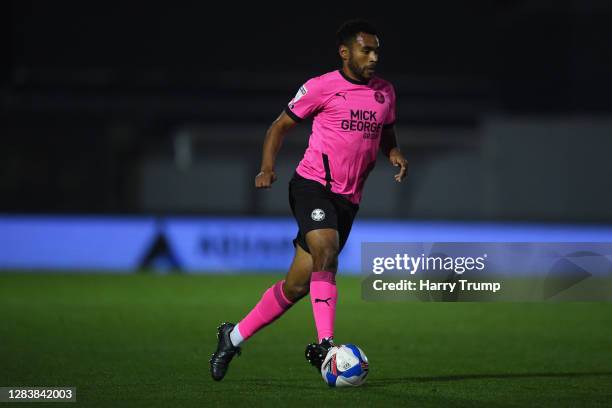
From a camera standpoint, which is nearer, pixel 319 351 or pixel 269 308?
pixel 319 351

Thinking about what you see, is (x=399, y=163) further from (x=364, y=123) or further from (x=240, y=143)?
(x=240, y=143)

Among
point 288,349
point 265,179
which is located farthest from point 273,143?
point 288,349

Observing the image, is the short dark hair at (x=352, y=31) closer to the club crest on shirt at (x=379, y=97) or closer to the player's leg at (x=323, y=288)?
the club crest on shirt at (x=379, y=97)

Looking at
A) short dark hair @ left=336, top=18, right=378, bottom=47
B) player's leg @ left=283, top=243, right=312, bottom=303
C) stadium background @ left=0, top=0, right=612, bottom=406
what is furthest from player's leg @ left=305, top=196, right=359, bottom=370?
stadium background @ left=0, top=0, right=612, bottom=406

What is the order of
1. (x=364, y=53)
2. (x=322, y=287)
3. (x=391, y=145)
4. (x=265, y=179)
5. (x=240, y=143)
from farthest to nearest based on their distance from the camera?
(x=240, y=143) → (x=391, y=145) → (x=364, y=53) → (x=265, y=179) → (x=322, y=287)

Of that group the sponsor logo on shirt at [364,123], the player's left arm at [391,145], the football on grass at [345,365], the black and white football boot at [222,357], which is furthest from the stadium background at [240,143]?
the football on grass at [345,365]

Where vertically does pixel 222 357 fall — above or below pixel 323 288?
below

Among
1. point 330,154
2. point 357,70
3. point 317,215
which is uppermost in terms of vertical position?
point 357,70

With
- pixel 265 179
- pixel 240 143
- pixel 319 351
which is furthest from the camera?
pixel 240 143

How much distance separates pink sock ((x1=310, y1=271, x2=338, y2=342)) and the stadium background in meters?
4.94

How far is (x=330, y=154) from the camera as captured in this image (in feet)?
23.3

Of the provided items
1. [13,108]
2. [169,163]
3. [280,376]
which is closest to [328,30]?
[169,163]

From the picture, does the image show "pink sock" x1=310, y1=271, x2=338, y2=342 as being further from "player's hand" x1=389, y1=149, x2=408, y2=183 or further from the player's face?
the player's face

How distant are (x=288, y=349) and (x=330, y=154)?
2.33 metres
